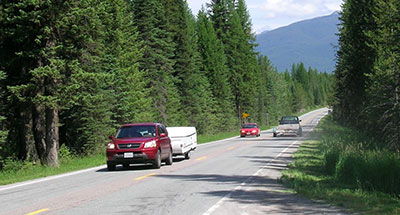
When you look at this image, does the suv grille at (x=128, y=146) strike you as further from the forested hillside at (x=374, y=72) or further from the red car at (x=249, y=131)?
the red car at (x=249, y=131)

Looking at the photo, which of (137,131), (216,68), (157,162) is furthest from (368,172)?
(216,68)

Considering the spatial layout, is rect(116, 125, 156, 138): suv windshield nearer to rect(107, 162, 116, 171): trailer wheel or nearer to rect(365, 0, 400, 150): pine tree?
rect(107, 162, 116, 171): trailer wheel

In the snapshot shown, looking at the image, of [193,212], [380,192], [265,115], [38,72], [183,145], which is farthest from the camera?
[265,115]

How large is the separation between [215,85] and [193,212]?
74.6 metres

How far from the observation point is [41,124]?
26.2 m

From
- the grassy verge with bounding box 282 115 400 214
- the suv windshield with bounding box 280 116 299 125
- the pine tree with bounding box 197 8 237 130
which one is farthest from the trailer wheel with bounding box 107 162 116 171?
the pine tree with bounding box 197 8 237 130

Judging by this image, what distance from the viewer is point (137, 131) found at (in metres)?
20.9

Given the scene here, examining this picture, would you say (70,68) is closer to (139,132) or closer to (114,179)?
(139,132)

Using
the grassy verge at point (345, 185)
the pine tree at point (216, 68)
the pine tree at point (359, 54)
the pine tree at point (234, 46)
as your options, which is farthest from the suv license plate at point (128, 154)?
the pine tree at point (234, 46)

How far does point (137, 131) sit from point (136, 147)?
1327mm

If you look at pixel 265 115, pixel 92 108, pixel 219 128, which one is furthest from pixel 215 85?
pixel 92 108

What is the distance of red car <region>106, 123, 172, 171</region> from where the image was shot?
1955 centimetres

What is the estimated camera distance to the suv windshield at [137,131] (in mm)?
20703

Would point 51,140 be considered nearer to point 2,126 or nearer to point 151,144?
point 2,126
